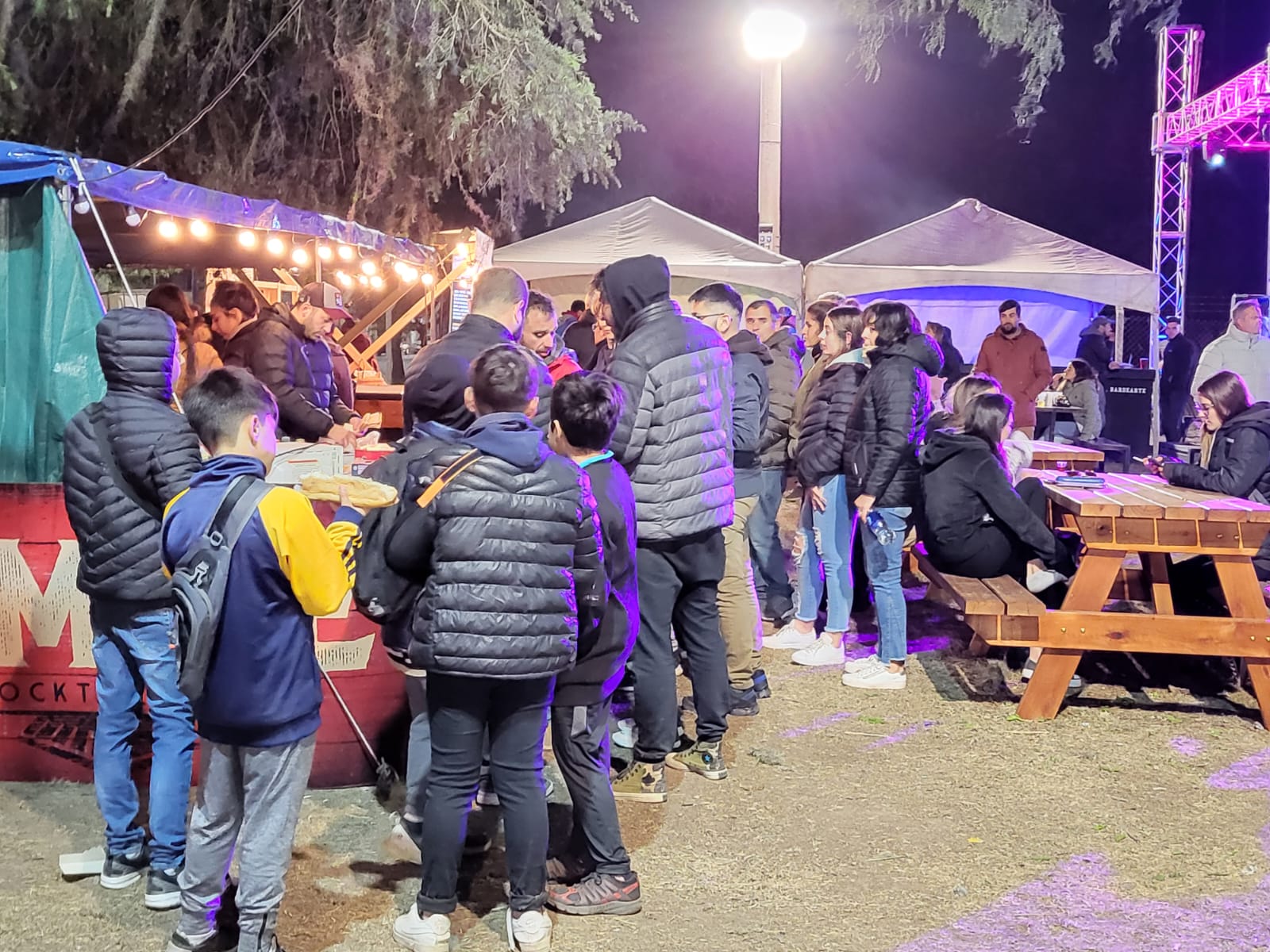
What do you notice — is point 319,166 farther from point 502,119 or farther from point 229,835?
point 229,835

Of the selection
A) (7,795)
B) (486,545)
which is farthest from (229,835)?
(7,795)

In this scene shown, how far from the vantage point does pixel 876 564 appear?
5938 mm

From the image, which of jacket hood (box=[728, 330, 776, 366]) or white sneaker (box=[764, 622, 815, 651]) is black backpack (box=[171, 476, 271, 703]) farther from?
white sneaker (box=[764, 622, 815, 651])

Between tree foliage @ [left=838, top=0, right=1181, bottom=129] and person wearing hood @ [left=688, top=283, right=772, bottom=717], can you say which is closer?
person wearing hood @ [left=688, top=283, right=772, bottom=717]

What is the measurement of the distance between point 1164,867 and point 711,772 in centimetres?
173

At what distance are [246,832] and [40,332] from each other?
107 inches

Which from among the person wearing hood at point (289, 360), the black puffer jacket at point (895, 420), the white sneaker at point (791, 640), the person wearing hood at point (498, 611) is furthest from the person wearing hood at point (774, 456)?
the person wearing hood at point (498, 611)

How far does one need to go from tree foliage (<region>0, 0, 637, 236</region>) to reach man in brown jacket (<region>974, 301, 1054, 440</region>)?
5051 millimetres

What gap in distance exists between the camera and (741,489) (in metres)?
5.88

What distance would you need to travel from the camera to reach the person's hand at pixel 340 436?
6512mm

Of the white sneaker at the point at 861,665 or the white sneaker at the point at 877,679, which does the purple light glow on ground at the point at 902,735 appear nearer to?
the white sneaker at the point at 877,679

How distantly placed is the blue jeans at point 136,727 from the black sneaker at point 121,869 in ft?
0.07

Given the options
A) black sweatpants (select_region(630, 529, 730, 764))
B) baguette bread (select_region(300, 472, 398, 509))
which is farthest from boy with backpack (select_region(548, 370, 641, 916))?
baguette bread (select_region(300, 472, 398, 509))

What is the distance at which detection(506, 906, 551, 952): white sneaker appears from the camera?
330cm
